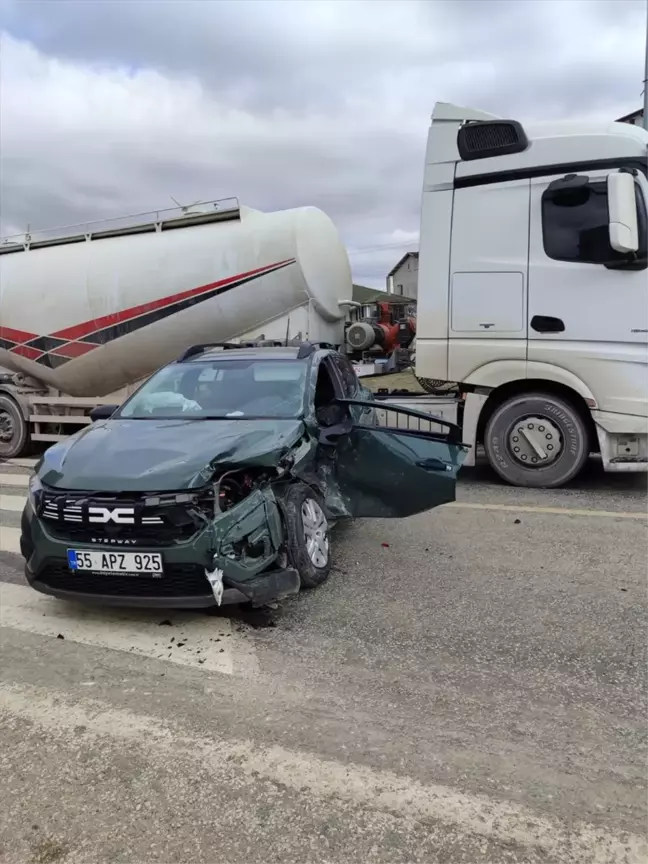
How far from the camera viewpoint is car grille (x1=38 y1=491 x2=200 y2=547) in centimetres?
345

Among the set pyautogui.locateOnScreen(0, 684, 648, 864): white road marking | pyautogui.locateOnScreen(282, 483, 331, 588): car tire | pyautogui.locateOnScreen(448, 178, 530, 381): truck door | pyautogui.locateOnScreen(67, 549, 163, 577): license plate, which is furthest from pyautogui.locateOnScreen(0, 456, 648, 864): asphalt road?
pyautogui.locateOnScreen(448, 178, 530, 381): truck door

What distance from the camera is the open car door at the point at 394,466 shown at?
4.82 meters

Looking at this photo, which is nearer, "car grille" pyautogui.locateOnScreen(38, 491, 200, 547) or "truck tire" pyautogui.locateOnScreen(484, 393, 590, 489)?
"car grille" pyautogui.locateOnScreen(38, 491, 200, 547)

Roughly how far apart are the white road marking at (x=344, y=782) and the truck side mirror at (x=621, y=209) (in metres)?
5.23

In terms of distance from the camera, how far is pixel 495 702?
295 centimetres

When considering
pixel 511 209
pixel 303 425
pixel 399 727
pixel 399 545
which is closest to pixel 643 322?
pixel 511 209

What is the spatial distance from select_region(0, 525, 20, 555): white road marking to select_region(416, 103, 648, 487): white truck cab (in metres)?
4.40

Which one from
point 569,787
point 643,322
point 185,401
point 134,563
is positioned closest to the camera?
point 569,787

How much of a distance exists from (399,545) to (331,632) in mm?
1749

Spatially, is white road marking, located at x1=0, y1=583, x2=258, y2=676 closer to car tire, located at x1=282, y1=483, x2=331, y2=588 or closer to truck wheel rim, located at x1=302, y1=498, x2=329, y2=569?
car tire, located at x1=282, y1=483, x2=331, y2=588

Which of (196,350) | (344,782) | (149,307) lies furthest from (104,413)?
(149,307)

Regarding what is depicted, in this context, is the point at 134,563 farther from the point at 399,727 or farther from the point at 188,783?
the point at 399,727

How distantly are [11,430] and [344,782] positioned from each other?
9.13 metres

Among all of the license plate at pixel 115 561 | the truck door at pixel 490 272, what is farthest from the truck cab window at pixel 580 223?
the license plate at pixel 115 561
